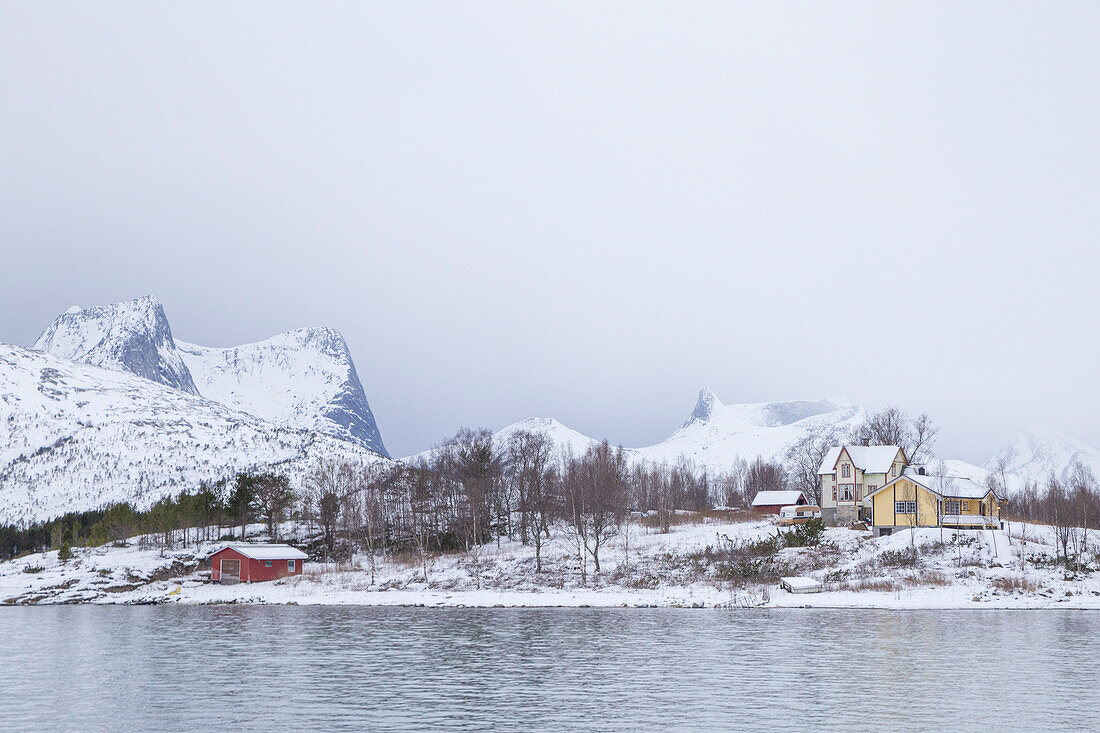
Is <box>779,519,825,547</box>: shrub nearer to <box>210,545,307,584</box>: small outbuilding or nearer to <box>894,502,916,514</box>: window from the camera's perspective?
<box>894,502,916,514</box>: window

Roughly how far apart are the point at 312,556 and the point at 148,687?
3197 inches

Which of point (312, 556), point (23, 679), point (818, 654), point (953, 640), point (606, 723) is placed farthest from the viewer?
point (312, 556)

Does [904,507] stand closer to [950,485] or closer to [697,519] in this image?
[950,485]

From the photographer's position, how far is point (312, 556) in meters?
Result: 115

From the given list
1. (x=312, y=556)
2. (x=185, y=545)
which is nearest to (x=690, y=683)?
(x=312, y=556)

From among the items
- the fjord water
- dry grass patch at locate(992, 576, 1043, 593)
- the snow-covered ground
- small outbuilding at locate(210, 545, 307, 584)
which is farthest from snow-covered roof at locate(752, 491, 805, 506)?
the fjord water

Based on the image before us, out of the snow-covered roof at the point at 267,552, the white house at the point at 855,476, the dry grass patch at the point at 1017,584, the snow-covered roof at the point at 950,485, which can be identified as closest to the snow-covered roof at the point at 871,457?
the white house at the point at 855,476

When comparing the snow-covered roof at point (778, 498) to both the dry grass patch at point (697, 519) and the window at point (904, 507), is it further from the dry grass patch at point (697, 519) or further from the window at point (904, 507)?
the window at point (904, 507)

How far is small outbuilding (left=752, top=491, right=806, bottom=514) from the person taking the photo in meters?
A: 136

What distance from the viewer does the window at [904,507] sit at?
95812mm

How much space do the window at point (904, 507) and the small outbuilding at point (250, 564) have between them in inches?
2724

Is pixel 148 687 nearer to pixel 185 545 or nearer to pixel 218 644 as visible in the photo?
pixel 218 644

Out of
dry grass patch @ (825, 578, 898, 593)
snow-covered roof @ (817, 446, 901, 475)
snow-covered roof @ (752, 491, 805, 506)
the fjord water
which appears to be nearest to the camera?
the fjord water

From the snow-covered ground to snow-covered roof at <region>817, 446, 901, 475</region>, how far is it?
38.1 ft
